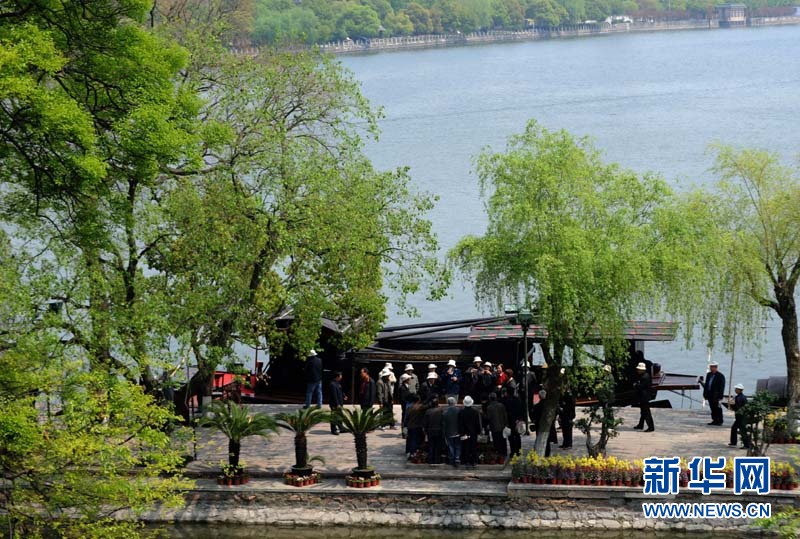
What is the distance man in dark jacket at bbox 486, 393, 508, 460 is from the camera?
25.2 metres

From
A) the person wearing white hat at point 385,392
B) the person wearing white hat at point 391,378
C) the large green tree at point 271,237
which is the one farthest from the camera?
the person wearing white hat at point 391,378

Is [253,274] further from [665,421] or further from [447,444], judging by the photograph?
[665,421]

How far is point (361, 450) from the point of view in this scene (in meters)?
24.8

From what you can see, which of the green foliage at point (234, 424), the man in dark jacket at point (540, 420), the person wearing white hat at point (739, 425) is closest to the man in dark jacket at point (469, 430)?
the man in dark jacket at point (540, 420)

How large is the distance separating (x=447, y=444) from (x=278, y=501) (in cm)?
341

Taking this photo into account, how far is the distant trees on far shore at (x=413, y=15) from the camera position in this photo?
147500mm

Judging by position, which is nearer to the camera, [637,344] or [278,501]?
[278,501]

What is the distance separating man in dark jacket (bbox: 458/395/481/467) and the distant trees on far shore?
353 ft

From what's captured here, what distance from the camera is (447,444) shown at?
82.9ft

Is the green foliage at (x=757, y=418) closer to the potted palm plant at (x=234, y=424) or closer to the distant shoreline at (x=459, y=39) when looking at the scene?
the potted palm plant at (x=234, y=424)

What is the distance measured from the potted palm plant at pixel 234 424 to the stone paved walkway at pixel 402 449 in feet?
1.40

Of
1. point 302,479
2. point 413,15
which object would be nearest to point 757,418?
point 302,479

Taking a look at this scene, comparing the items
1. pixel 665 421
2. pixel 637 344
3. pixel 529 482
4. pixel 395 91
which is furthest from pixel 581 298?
pixel 395 91

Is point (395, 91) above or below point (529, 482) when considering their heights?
above
